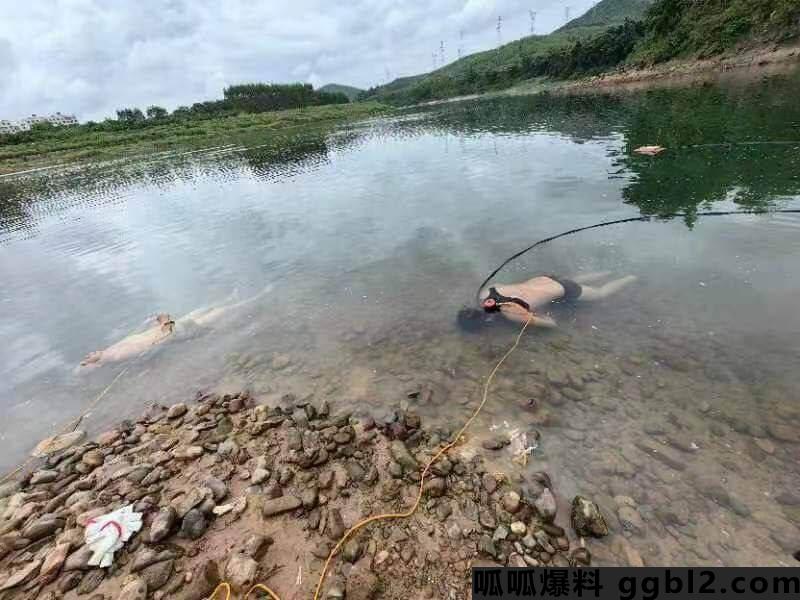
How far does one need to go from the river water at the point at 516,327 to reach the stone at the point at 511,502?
26.4 inches

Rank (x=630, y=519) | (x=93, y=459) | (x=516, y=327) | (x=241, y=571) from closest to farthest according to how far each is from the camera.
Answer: (x=241, y=571) < (x=630, y=519) < (x=93, y=459) < (x=516, y=327)

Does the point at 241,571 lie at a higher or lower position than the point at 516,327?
higher

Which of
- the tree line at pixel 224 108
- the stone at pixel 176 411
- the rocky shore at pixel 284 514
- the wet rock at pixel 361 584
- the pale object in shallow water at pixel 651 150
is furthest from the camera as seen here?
the tree line at pixel 224 108

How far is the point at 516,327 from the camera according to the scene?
9.18 metres

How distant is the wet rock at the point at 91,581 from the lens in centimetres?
447

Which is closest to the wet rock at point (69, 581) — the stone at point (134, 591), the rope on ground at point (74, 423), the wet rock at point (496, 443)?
the stone at point (134, 591)

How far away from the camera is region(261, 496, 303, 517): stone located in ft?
17.0

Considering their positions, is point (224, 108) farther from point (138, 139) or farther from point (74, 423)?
point (74, 423)

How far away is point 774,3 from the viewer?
5612 centimetres

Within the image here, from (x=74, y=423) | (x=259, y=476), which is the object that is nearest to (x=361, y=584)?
(x=259, y=476)

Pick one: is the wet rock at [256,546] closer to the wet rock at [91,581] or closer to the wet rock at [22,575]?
the wet rock at [91,581]

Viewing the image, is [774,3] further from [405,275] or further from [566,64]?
[405,275]

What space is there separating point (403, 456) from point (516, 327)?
14.9 ft

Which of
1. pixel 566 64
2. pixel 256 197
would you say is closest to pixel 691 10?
pixel 566 64
